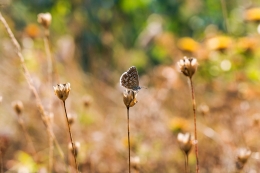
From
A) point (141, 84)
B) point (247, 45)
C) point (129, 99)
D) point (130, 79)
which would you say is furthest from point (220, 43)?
point (129, 99)

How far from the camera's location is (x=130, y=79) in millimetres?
863

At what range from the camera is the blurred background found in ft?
5.20

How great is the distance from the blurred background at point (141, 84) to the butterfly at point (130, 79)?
21 cm

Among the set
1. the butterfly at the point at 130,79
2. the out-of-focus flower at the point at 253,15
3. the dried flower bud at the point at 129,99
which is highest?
the out-of-focus flower at the point at 253,15

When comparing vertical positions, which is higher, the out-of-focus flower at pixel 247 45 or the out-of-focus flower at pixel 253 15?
the out-of-focus flower at pixel 253 15

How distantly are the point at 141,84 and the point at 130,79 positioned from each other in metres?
1.39

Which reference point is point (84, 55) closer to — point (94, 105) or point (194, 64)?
point (94, 105)

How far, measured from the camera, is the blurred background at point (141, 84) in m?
1.59

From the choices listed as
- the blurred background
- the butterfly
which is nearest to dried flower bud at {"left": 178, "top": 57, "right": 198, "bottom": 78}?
the butterfly

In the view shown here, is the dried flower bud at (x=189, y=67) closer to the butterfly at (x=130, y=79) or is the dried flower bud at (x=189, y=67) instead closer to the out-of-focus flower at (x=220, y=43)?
the butterfly at (x=130, y=79)

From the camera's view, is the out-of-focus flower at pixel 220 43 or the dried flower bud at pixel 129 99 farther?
the out-of-focus flower at pixel 220 43

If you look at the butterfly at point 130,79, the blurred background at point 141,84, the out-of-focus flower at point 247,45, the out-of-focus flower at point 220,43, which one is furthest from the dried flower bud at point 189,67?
the out-of-focus flower at point 247,45

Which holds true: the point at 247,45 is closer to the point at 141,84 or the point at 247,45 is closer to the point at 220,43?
the point at 220,43

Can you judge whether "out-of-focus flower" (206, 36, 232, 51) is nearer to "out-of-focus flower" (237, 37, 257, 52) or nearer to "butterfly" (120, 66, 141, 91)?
"out-of-focus flower" (237, 37, 257, 52)
